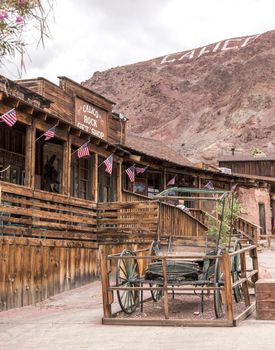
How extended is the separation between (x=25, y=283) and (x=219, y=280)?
4903mm

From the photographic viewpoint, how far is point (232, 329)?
7.59 metres

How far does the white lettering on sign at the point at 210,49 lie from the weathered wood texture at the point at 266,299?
128 meters

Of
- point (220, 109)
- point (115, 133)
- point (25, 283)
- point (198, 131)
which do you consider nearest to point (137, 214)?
point (25, 283)

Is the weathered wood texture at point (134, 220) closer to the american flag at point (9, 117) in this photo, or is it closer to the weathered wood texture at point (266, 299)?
the american flag at point (9, 117)

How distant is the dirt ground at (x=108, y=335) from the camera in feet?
21.4

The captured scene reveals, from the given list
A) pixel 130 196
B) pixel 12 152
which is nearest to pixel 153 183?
pixel 130 196

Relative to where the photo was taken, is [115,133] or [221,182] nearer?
[115,133]

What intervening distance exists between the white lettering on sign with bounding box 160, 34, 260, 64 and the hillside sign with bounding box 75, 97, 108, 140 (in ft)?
376

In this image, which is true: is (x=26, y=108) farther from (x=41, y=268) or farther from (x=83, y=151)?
(x=41, y=268)

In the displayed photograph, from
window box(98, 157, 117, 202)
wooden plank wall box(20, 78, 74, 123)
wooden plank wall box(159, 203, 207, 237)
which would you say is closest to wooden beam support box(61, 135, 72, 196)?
wooden plank wall box(20, 78, 74, 123)

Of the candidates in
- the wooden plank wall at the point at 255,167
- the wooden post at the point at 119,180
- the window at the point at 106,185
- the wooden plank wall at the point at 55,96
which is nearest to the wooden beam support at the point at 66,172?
the wooden plank wall at the point at 55,96

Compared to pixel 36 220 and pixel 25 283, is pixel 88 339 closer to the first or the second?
pixel 25 283

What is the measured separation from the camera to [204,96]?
109m

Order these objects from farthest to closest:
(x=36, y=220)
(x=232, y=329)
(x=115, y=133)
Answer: (x=115, y=133)
(x=36, y=220)
(x=232, y=329)
